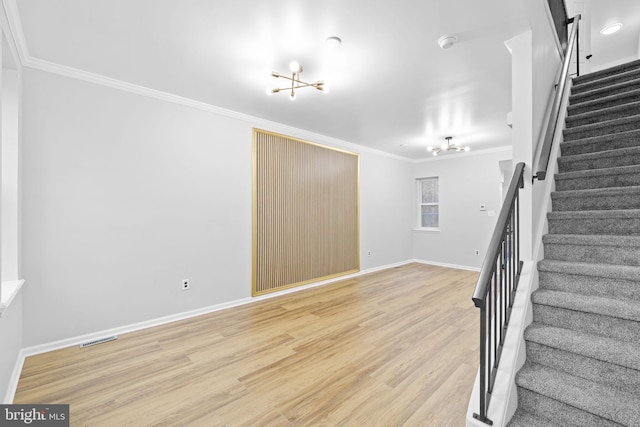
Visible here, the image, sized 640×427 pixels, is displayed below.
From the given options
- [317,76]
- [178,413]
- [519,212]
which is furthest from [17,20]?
[519,212]

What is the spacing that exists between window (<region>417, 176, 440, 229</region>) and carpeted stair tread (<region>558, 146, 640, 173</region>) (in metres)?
4.48

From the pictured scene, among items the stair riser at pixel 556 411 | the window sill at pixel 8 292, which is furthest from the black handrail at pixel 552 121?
the window sill at pixel 8 292

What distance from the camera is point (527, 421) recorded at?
1417 mm

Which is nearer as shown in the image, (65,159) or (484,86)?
(65,159)

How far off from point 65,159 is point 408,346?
3.75 metres

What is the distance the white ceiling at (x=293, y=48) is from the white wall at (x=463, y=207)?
2.63 metres

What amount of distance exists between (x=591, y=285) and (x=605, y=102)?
2.21 meters

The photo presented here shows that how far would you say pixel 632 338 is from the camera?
1.45 metres

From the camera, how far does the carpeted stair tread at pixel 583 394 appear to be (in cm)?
124

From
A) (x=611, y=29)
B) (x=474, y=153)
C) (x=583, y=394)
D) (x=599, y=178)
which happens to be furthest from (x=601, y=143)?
(x=474, y=153)

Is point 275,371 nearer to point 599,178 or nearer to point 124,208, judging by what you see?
point 124,208

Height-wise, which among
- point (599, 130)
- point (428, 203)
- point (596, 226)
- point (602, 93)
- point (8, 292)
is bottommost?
point (8, 292)

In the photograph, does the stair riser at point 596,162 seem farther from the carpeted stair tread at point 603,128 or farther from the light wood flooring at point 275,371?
the light wood flooring at point 275,371

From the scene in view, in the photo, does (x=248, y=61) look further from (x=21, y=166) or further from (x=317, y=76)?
(x=21, y=166)
